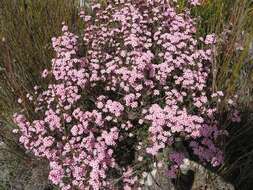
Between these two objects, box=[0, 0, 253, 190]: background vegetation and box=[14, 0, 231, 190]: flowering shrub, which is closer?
box=[14, 0, 231, 190]: flowering shrub

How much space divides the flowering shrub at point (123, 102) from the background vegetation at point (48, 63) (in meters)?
0.19

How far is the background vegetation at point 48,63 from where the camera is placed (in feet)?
14.0

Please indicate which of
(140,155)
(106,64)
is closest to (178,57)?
(106,64)

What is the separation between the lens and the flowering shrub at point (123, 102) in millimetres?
3705

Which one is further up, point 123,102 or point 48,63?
point 123,102

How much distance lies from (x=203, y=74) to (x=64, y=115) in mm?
1308

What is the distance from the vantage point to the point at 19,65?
488 cm

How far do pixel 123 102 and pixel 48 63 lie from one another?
3.57 feet

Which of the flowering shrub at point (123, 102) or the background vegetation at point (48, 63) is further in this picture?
the background vegetation at point (48, 63)

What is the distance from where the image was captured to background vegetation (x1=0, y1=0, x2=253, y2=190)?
4266mm

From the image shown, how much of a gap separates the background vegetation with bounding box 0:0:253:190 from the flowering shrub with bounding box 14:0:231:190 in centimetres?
19

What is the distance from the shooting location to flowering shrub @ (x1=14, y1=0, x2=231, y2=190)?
3.71m

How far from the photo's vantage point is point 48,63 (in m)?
4.80

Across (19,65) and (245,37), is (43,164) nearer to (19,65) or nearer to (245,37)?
(19,65)
